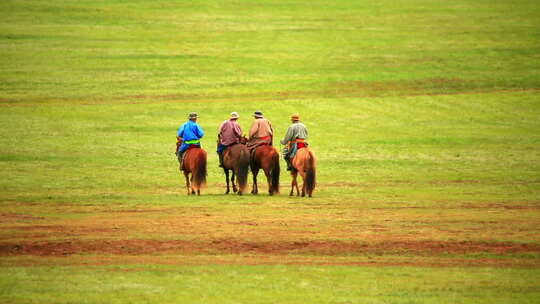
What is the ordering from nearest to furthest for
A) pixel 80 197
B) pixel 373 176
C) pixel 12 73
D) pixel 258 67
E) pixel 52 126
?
1. pixel 80 197
2. pixel 373 176
3. pixel 52 126
4. pixel 12 73
5. pixel 258 67

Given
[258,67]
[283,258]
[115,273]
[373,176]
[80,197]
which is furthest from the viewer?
[258,67]

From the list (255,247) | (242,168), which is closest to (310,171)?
(242,168)

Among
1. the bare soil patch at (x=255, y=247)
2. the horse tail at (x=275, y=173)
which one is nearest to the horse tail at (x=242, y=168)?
the horse tail at (x=275, y=173)

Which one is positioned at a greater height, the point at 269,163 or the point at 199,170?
the point at 269,163

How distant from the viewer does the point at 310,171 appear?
2148 cm

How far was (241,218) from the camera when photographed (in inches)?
707

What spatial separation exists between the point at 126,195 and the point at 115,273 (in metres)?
8.84

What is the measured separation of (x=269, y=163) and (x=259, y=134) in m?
0.84

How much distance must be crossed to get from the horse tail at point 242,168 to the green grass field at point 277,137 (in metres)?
0.92

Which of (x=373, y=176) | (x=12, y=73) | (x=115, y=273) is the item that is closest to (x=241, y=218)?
(x=115, y=273)

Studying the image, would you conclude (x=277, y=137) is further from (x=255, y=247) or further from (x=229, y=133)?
(x=255, y=247)

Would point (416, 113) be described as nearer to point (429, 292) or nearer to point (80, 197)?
point (80, 197)

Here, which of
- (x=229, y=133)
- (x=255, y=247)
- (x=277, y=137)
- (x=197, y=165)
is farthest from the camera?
(x=277, y=137)

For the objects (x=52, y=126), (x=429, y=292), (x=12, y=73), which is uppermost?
(x=12, y=73)
